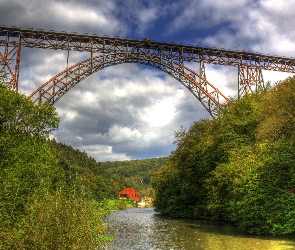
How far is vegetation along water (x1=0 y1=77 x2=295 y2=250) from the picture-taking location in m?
10.8

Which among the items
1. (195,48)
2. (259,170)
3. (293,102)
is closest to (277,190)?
(259,170)

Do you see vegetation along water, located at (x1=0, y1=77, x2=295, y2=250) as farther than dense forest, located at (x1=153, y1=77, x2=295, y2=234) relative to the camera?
No

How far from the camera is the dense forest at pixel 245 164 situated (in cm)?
2177

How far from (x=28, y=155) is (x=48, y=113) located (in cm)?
732

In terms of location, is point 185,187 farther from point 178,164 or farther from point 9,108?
point 9,108

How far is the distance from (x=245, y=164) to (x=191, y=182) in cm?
1646

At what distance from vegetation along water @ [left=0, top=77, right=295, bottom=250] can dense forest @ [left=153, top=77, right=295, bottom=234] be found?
69 mm

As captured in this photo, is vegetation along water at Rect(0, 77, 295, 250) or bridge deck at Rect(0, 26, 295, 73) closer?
vegetation along water at Rect(0, 77, 295, 250)

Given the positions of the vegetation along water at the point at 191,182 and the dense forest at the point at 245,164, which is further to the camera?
the dense forest at the point at 245,164

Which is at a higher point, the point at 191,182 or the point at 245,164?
the point at 245,164

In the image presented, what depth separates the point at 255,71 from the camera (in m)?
42.0

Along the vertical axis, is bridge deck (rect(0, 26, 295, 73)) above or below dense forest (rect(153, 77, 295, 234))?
above

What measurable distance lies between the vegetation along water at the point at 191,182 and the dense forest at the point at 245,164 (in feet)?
0.23

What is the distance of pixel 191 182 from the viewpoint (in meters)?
41.8
